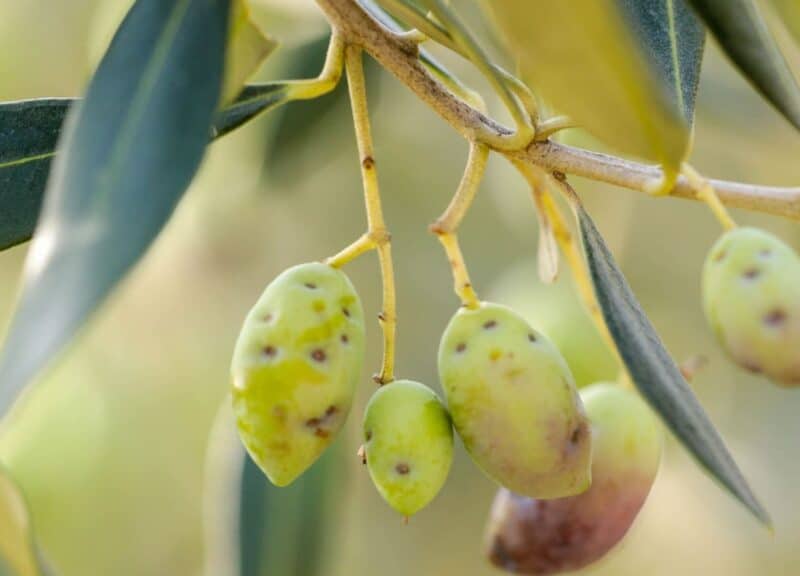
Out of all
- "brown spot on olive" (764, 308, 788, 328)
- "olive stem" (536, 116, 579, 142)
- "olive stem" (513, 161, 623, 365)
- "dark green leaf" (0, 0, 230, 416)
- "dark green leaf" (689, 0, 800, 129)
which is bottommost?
"olive stem" (513, 161, 623, 365)

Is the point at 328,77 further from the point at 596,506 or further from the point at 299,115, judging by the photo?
the point at 299,115

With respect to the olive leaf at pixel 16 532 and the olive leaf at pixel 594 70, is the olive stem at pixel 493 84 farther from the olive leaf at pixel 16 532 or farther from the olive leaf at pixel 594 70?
the olive leaf at pixel 16 532

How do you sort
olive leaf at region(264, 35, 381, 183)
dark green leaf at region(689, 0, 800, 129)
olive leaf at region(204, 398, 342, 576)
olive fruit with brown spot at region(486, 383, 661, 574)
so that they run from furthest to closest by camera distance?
1. olive leaf at region(264, 35, 381, 183)
2. olive leaf at region(204, 398, 342, 576)
3. olive fruit with brown spot at region(486, 383, 661, 574)
4. dark green leaf at region(689, 0, 800, 129)

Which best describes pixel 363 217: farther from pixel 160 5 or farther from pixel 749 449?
pixel 160 5

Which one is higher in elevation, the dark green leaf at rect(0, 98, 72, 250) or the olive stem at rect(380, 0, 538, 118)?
the olive stem at rect(380, 0, 538, 118)

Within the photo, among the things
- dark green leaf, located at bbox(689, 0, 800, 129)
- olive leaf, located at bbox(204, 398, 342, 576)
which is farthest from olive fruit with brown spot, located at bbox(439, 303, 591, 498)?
olive leaf, located at bbox(204, 398, 342, 576)

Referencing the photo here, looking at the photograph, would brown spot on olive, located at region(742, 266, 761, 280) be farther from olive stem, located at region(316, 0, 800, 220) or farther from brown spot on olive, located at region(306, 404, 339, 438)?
brown spot on olive, located at region(306, 404, 339, 438)

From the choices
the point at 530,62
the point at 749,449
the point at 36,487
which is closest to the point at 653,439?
the point at 530,62
